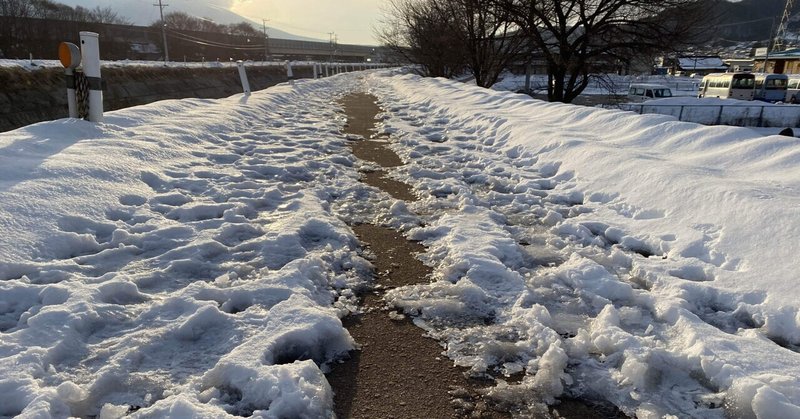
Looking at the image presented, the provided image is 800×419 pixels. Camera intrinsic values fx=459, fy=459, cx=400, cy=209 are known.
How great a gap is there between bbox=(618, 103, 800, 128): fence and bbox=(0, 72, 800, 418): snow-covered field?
2057 centimetres

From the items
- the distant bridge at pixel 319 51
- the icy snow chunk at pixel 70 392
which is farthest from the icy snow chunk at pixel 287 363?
Result: the distant bridge at pixel 319 51

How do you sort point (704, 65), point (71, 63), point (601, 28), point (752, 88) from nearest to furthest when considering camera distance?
point (71, 63) → point (601, 28) → point (752, 88) → point (704, 65)

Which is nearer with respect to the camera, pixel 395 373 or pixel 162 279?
pixel 395 373

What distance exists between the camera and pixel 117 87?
955 inches

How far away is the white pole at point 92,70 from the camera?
620cm

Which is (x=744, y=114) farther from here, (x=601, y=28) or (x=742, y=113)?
(x=601, y=28)

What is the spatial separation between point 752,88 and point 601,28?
80.5 feet

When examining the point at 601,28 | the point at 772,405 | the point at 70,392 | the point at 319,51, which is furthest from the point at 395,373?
the point at 319,51

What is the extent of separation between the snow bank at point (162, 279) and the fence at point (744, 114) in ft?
78.0

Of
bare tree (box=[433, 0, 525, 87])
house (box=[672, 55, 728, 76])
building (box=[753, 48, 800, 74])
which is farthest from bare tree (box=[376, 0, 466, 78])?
house (box=[672, 55, 728, 76])

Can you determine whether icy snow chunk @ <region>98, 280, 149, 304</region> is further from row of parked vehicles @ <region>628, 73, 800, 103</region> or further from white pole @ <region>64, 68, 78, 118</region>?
row of parked vehicles @ <region>628, 73, 800, 103</region>

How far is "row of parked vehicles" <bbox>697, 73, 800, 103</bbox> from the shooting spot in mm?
32219

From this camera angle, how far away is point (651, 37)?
1488 centimetres

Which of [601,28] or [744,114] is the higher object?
[601,28]
